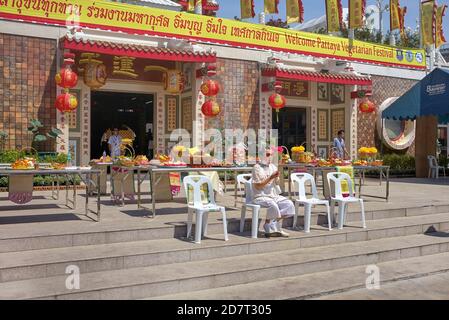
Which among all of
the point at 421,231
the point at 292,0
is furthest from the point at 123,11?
the point at 421,231

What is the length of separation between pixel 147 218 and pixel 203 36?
28.0 ft

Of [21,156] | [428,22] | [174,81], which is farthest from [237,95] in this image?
[428,22]

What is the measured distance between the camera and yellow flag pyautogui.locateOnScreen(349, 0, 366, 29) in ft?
54.7

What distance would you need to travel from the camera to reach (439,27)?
1966 cm

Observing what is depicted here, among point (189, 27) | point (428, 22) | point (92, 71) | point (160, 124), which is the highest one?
point (428, 22)

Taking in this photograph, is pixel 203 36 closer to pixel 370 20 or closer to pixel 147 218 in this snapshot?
pixel 147 218

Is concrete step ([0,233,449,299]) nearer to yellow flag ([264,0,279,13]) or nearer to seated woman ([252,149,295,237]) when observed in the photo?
seated woman ([252,149,295,237])

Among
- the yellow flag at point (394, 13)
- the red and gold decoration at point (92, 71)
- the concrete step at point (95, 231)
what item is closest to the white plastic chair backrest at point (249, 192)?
the concrete step at point (95, 231)

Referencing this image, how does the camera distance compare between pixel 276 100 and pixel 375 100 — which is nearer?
pixel 276 100

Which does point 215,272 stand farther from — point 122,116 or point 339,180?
point 122,116

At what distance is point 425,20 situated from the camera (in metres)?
19.5

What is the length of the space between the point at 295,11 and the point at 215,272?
522 inches

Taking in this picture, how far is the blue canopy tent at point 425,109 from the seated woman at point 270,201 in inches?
365

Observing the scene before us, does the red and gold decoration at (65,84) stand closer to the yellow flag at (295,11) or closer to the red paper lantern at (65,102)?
the red paper lantern at (65,102)
